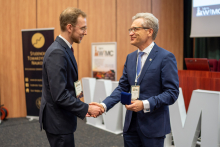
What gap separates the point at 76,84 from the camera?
1.57 m

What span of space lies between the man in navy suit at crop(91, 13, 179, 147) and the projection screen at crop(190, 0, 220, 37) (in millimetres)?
4857

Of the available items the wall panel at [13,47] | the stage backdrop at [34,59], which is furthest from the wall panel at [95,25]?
the wall panel at [13,47]

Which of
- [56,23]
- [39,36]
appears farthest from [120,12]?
[39,36]

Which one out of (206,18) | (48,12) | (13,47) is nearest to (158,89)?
(48,12)

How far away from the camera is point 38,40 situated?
454 cm

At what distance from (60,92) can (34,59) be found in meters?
3.46

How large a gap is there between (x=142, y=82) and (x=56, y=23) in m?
3.99

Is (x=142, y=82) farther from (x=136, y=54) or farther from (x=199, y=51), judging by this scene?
(x=199, y=51)

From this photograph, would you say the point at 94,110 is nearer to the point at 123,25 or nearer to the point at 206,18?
the point at 123,25

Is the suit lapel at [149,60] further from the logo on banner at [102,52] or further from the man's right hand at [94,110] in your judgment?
the logo on banner at [102,52]

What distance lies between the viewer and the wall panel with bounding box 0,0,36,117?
485cm

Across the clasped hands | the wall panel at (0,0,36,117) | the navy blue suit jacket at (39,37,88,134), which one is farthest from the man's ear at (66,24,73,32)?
the wall panel at (0,0,36,117)

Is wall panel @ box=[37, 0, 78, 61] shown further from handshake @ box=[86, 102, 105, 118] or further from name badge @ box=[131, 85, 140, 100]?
name badge @ box=[131, 85, 140, 100]

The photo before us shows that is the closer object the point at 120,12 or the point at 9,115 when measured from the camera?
the point at 9,115
